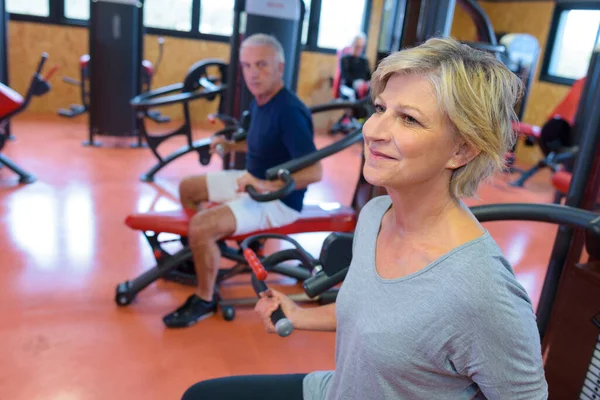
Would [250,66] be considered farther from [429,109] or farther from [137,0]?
[137,0]

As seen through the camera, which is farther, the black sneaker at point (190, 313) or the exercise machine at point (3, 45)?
the exercise machine at point (3, 45)

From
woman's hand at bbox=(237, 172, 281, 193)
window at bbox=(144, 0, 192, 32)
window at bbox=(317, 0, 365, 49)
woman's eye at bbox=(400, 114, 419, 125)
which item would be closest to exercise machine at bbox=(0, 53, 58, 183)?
woman's hand at bbox=(237, 172, 281, 193)

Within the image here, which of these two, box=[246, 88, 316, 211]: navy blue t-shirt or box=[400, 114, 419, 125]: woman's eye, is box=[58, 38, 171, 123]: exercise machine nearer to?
box=[246, 88, 316, 211]: navy blue t-shirt

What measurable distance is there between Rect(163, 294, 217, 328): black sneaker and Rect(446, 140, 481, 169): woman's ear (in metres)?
1.65

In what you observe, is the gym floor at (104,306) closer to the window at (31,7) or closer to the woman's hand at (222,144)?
the woman's hand at (222,144)

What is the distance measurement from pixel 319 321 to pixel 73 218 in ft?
8.49

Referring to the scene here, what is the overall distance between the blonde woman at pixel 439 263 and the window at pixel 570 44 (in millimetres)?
6156

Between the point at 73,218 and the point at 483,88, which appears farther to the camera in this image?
the point at 73,218

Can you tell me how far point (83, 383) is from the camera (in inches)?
72.5

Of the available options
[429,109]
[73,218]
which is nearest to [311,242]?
[73,218]

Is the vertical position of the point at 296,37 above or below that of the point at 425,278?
above

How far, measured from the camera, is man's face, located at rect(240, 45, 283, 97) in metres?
2.32

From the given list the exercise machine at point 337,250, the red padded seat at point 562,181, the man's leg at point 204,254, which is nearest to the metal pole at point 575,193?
the exercise machine at point 337,250

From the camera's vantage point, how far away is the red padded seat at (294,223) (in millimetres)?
2334
